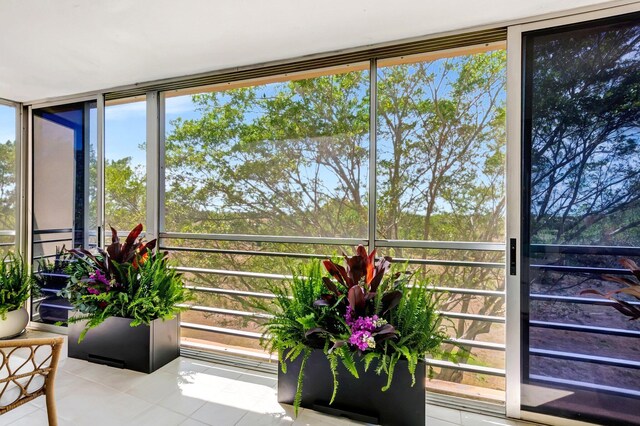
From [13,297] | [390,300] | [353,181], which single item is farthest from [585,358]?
[13,297]

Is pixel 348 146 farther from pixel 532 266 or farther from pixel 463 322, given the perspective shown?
pixel 463 322

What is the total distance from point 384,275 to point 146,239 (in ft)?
7.22

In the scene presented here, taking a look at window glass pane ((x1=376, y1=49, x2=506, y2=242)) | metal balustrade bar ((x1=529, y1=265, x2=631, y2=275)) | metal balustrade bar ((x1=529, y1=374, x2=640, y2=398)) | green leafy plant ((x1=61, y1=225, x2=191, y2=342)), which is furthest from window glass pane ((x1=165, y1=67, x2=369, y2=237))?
metal balustrade bar ((x1=529, y1=374, x2=640, y2=398))

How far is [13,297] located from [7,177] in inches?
49.0

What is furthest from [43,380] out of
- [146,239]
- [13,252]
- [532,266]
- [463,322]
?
[463,322]

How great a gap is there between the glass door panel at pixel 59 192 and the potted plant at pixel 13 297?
25cm

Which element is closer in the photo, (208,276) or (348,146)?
(348,146)

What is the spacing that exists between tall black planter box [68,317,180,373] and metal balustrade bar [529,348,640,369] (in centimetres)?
241

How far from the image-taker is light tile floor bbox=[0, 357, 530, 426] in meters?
1.67

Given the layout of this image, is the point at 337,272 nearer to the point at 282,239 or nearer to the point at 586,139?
the point at 282,239

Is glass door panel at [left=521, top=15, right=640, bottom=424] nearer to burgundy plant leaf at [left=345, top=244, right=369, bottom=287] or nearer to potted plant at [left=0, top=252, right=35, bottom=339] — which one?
burgundy plant leaf at [left=345, top=244, right=369, bottom=287]

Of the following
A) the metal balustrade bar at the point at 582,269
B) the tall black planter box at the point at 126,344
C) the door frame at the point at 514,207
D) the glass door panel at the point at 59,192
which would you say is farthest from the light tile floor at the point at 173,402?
the glass door panel at the point at 59,192

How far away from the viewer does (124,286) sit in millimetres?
2248

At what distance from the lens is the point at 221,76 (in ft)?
8.34
